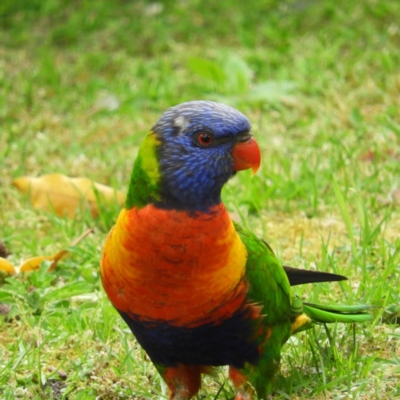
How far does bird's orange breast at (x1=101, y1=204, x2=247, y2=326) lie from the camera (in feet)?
7.84

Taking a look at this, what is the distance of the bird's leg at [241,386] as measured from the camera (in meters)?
2.65

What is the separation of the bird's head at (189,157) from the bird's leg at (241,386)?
0.62m

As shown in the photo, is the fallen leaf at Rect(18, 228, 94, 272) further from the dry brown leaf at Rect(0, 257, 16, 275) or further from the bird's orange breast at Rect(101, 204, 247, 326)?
the bird's orange breast at Rect(101, 204, 247, 326)

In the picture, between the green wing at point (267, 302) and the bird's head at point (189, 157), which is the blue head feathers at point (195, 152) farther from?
the green wing at point (267, 302)

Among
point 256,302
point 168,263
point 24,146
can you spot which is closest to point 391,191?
point 256,302

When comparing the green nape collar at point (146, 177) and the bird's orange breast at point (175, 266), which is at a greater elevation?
the green nape collar at point (146, 177)

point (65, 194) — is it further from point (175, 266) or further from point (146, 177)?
point (175, 266)

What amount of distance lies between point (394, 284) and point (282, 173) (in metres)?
1.44

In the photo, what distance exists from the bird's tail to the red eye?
0.76 metres

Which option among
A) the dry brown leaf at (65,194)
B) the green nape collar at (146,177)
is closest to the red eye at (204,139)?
the green nape collar at (146,177)

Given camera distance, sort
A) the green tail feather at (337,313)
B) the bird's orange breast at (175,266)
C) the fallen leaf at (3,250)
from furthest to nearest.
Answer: the fallen leaf at (3,250)
the green tail feather at (337,313)
the bird's orange breast at (175,266)

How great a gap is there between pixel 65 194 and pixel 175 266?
1.92 meters

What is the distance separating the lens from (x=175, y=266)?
7.83 ft

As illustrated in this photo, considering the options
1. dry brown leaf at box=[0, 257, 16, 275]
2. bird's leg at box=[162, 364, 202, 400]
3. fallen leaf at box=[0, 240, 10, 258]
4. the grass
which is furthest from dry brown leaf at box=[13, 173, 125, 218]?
bird's leg at box=[162, 364, 202, 400]
